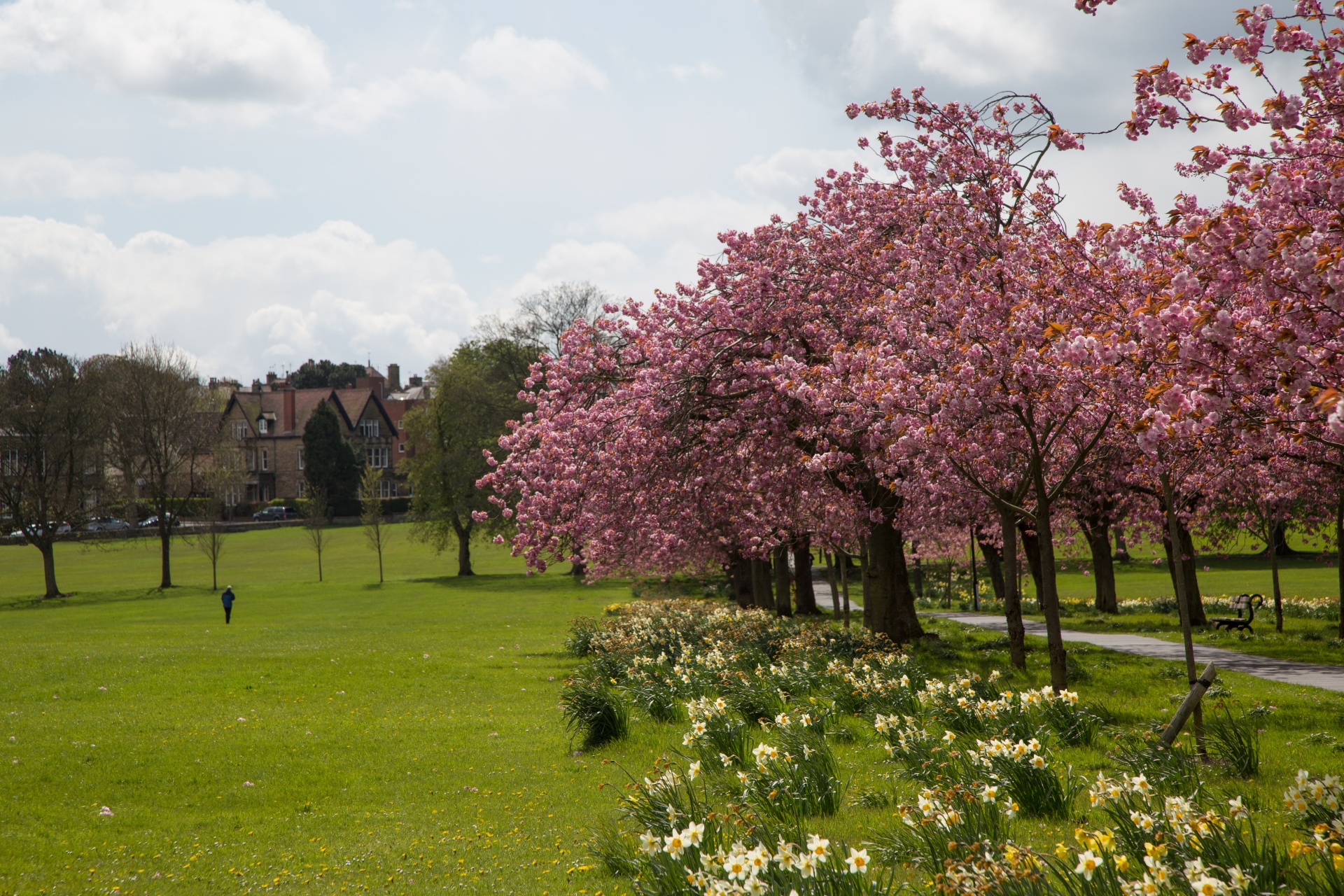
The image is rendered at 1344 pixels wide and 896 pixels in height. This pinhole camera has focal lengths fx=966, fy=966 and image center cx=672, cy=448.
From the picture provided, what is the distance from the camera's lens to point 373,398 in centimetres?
10675

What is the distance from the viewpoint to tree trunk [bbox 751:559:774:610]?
31359mm

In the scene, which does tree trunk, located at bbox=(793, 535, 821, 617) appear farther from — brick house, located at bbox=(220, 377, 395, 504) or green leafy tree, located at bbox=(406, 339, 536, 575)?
brick house, located at bbox=(220, 377, 395, 504)

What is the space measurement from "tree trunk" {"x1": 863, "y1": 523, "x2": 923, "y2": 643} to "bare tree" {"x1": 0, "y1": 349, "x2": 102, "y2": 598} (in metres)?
42.4

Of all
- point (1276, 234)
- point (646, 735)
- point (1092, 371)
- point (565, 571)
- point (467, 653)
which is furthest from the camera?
Result: point (565, 571)

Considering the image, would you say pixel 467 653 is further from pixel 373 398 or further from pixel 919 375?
pixel 373 398

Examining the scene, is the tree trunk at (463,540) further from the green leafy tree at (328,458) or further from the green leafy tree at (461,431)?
the green leafy tree at (328,458)

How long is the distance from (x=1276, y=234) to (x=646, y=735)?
8779 mm

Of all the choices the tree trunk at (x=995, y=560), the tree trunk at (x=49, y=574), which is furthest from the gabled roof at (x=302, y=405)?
the tree trunk at (x=995, y=560)

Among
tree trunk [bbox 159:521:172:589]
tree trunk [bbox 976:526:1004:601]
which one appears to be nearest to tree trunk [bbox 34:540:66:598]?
tree trunk [bbox 159:521:172:589]

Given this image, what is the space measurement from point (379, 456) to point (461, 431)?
57.6 metres

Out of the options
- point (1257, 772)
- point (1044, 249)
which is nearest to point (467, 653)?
point (1044, 249)

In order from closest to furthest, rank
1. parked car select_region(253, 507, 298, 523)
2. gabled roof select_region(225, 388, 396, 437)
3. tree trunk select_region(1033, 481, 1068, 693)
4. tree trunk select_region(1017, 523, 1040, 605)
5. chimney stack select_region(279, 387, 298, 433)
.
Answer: tree trunk select_region(1033, 481, 1068, 693) < tree trunk select_region(1017, 523, 1040, 605) < parked car select_region(253, 507, 298, 523) < gabled roof select_region(225, 388, 396, 437) < chimney stack select_region(279, 387, 298, 433)

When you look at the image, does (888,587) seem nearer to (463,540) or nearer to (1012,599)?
(1012,599)

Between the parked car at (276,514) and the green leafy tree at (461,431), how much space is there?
123 feet
